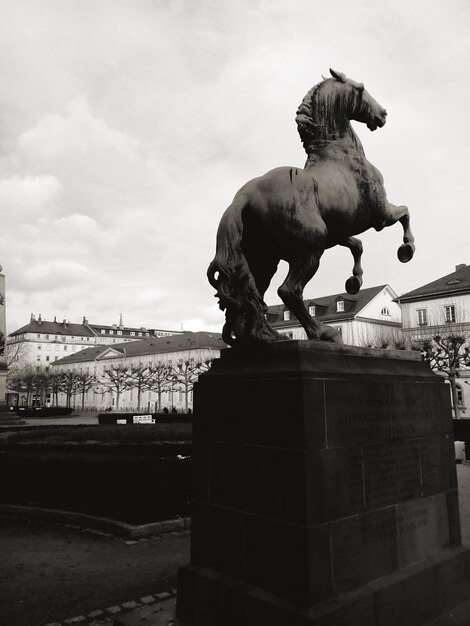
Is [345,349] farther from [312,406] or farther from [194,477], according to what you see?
[194,477]

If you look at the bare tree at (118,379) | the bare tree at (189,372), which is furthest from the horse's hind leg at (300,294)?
the bare tree at (118,379)

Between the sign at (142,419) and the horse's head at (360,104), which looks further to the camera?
the sign at (142,419)

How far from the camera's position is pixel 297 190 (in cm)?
456

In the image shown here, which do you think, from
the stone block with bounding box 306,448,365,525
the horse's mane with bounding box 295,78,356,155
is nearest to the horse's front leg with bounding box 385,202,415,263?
the horse's mane with bounding box 295,78,356,155

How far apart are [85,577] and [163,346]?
77.4 m

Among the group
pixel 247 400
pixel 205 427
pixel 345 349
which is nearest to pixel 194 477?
pixel 205 427

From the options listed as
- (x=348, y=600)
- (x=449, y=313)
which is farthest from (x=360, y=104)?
(x=449, y=313)

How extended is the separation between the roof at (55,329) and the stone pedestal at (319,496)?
130755mm

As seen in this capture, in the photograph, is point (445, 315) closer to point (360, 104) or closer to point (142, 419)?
point (142, 419)

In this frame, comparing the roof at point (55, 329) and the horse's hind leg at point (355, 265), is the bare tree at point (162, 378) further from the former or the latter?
the roof at point (55, 329)

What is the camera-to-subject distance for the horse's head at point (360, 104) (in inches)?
203

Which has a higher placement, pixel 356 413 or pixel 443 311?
pixel 443 311

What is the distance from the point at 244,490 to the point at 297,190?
263 centimetres

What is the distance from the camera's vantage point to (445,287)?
46875mm
